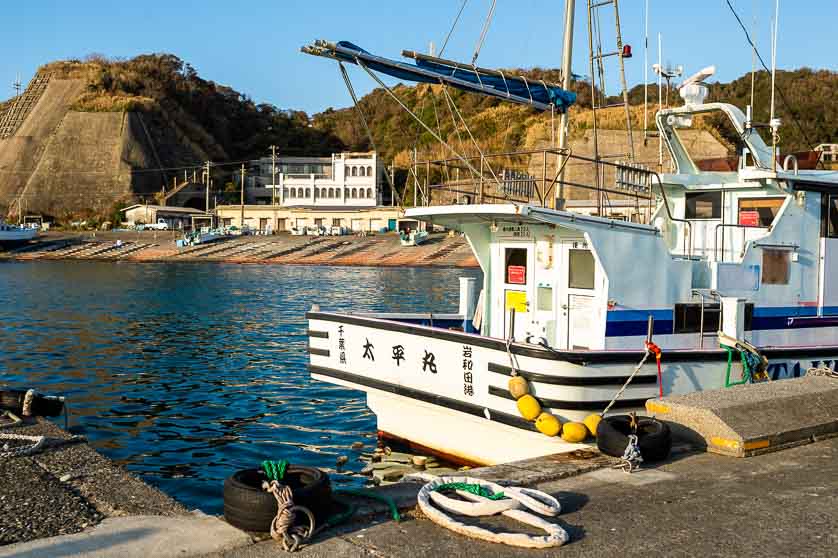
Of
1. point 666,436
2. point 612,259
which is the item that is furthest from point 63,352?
point 666,436

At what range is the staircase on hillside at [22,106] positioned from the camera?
138750 mm

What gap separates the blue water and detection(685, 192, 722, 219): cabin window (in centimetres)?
708

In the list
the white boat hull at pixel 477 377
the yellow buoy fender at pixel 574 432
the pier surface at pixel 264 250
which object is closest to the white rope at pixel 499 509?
the yellow buoy fender at pixel 574 432

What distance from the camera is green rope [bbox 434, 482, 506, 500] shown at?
714cm

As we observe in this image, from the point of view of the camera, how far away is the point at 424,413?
41.1ft

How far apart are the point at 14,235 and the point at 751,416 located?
3891 inches

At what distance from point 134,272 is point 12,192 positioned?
72621 mm

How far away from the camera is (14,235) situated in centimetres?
9388

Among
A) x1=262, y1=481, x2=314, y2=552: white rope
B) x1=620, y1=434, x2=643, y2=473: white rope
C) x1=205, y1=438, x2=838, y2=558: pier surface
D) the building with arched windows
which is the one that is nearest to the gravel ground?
x1=262, y1=481, x2=314, y2=552: white rope

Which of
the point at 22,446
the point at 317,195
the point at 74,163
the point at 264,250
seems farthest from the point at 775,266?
the point at 74,163

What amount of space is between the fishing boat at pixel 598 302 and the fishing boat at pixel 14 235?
91.6 meters

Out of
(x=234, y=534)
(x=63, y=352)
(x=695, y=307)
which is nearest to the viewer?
(x=234, y=534)

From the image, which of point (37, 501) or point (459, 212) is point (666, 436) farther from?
point (37, 501)

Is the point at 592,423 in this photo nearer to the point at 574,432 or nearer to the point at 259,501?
the point at 574,432
